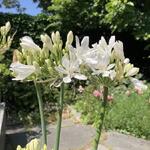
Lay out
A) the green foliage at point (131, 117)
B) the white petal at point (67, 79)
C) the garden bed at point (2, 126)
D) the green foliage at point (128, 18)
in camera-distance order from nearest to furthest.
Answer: the white petal at point (67, 79), the garden bed at point (2, 126), the green foliage at point (131, 117), the green foliage at point (128, 18)

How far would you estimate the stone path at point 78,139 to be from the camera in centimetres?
661

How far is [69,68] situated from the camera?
1.51 m

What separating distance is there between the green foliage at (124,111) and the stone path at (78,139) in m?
0.32

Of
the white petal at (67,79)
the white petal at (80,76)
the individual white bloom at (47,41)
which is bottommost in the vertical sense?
the white petal at (67,79)

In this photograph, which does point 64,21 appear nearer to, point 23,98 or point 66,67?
point 23,98

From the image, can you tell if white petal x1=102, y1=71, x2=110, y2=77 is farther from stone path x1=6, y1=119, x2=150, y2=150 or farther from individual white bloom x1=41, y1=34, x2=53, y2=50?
stone path x1=6, y1=119, x2=150, y2=150

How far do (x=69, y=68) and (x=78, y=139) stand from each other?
5866 millimetres

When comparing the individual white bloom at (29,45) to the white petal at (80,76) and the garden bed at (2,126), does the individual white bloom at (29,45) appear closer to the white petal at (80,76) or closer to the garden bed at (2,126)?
the white petal at (80,76)

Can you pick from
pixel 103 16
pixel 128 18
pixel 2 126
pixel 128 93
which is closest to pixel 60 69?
pixel 2 126

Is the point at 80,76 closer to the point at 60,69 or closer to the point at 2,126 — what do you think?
the point at 60,69

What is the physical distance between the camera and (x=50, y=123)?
28.4 feet

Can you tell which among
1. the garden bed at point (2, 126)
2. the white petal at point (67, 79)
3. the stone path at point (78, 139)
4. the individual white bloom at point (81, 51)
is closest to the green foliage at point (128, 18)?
the stone path at point (78, 139)

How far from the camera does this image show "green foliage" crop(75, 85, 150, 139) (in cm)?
745

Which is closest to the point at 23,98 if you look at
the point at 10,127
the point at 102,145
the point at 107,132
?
the point at 10,127
